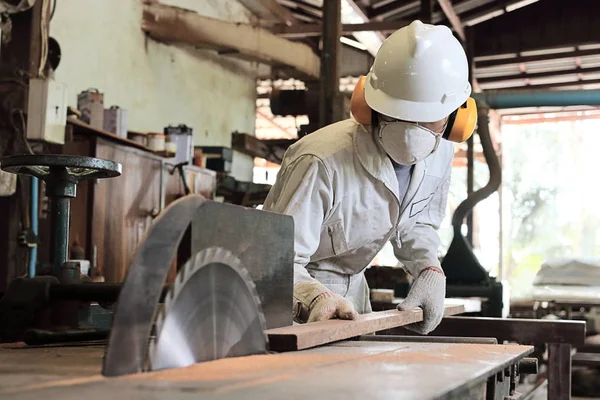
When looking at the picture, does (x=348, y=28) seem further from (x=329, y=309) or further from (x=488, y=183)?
(x=329, y=309)

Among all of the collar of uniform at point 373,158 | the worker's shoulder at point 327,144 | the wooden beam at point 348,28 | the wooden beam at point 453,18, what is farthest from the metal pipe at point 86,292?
the wooden beam at point 453,18

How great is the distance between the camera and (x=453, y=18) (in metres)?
8.93

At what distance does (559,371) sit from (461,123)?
47.2 inches

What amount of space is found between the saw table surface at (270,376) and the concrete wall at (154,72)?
4630 mm

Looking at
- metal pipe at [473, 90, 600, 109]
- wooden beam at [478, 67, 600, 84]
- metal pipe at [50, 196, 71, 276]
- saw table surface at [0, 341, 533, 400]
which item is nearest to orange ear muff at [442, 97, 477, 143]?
saw table surface at [0, 341, 533, 400]

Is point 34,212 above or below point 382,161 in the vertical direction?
below

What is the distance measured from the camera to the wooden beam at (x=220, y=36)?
6977mm

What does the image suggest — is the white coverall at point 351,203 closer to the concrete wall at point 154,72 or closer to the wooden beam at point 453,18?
the concrete wall at point 154,72

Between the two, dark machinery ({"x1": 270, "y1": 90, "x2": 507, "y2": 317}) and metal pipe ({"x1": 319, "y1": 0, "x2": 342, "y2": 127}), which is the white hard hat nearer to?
dark machinery ({"x1": 270, "y1": 90, "x2": 507, "y2": 317})

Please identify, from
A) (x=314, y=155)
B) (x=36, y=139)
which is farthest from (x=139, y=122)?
(x=314, y=155)

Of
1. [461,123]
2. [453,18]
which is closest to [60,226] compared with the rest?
[461,123]

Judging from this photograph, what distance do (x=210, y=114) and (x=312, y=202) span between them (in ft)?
19.8

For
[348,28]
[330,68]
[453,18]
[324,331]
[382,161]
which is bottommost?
[324,331]

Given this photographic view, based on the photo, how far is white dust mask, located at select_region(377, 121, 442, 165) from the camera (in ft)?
8.54
